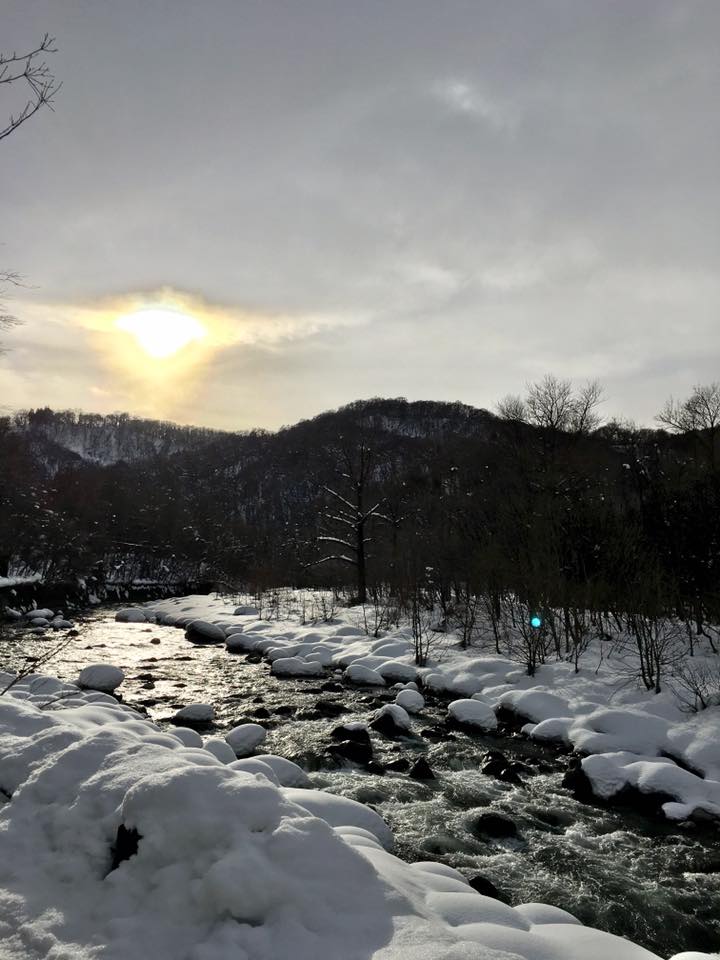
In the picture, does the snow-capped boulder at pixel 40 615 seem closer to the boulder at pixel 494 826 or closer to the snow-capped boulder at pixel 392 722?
the snow-capped boulder at pixel 392 722

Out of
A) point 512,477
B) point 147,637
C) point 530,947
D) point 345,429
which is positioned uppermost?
point 345,429

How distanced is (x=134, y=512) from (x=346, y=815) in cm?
6622

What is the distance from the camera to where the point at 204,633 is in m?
22.0

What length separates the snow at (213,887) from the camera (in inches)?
115

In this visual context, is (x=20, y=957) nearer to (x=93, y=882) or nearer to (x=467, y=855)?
(x=93, y=882)

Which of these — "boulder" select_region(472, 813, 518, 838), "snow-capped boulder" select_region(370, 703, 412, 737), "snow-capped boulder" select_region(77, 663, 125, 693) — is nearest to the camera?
"boulder" select_region(472, 813, 518, 838)

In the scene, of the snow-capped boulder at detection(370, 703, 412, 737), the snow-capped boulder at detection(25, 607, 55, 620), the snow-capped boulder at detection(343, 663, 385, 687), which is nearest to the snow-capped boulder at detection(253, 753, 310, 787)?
the snow-capped boulder at detection(370, 703, 412, 737)

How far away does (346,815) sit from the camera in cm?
517

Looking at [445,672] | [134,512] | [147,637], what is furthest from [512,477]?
[134,512]

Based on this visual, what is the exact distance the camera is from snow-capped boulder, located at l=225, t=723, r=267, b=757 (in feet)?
29.5

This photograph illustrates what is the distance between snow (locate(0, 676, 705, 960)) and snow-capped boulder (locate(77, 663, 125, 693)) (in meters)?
9.15

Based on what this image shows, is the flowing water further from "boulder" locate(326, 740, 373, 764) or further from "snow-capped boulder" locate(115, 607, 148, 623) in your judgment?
"snow-capped boulder" locate(115, 607, 148, 623)

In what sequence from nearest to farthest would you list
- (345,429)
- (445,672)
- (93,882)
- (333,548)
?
(93,882) < (445,672) < (333,548) < (345,429)

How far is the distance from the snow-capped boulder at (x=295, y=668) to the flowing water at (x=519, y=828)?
7.09 feet
